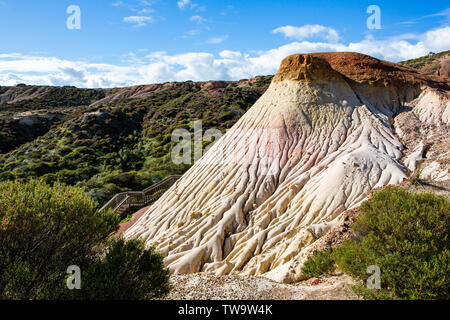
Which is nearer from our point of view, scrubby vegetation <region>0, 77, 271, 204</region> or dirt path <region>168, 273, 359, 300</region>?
dirt path <region>168, 273, 359, 300</region>

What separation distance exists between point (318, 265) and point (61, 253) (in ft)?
19.6

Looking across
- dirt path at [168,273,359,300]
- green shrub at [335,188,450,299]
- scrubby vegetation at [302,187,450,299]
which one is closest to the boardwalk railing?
dirt path at [168,273,359,300]

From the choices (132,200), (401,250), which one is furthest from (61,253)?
(132,200)

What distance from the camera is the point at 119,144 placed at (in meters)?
42.7

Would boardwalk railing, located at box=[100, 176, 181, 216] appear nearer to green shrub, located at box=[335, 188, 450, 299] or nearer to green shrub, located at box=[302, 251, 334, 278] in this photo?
green shrub, located at box=[302, 251, 334, 278]

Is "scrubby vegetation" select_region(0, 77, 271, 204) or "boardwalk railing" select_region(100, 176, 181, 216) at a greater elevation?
"scrubby vegetation" select_region(0, 77, 271, 204)

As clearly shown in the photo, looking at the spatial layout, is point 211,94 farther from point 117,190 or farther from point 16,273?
point 16,273

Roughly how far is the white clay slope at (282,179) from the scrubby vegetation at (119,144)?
12519mm

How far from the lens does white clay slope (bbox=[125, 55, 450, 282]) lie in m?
11.1

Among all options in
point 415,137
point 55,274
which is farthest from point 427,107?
point 55,274

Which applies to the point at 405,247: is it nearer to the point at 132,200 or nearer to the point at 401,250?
the point at 401,250

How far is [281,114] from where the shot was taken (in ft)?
54.4

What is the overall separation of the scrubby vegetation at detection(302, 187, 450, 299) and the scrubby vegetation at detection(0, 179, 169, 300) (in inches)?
167

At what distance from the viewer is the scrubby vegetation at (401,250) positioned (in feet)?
20.2
